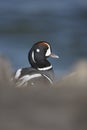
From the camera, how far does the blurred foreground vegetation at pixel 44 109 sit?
0.89 meters

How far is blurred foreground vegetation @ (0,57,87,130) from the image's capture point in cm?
89
